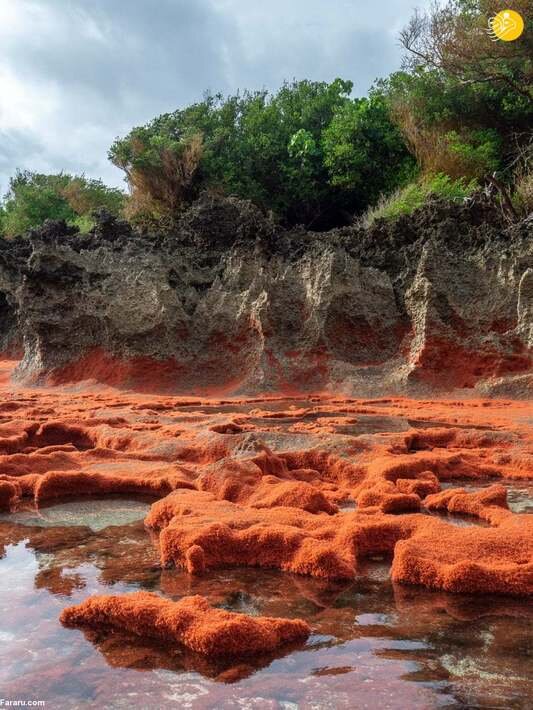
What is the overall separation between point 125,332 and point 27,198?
19883 mm

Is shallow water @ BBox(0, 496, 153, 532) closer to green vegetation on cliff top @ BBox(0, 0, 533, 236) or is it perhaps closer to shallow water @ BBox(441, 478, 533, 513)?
shallow water @ BBox(441, 478, 533, 513)

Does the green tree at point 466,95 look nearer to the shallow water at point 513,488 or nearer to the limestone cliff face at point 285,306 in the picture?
the limestone cliff face at point 285,306

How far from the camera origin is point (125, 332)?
1038cm

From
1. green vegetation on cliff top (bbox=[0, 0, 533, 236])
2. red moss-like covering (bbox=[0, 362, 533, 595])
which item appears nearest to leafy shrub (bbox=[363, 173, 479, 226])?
green vegetation on cliff top (bbox=[0, 0, 533, 236])

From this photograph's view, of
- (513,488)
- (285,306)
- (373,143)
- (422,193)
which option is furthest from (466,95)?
(513,488)

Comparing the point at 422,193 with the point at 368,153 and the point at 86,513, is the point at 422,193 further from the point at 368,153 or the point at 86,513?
the point at 86,513

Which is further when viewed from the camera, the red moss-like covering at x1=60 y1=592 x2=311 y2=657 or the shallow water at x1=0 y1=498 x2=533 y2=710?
the red moss-like covering at x1=60 y1=592 x2=311 y2=657

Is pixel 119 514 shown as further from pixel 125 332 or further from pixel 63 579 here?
pixel 125 332

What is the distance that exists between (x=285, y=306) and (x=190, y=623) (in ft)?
27.4

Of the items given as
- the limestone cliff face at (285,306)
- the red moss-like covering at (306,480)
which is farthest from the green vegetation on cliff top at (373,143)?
the red moss-like covering at (306,480)

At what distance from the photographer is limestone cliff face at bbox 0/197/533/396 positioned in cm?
893

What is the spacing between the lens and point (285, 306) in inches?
397

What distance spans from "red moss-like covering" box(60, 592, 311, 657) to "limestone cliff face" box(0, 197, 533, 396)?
6.83 meters

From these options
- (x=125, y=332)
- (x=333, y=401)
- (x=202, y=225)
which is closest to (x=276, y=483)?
(x=333, y=401)
